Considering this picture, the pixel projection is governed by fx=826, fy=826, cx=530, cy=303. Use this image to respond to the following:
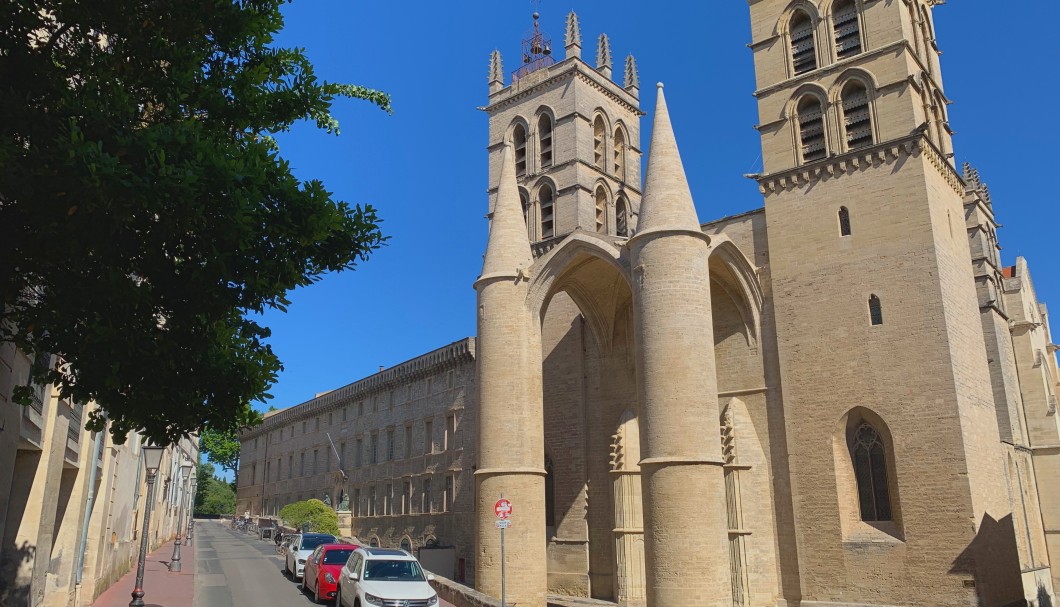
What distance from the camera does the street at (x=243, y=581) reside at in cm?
1855

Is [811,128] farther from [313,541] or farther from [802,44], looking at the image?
[313,541]

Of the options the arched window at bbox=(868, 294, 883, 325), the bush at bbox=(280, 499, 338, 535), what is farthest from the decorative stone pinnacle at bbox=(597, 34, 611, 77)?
the bush at bbox=(280, 499, 338, 535)

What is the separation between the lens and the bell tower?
103ft

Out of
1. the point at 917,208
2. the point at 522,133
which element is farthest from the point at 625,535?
the point at 522,133

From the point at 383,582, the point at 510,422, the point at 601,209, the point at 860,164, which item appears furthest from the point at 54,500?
the point at 601,209

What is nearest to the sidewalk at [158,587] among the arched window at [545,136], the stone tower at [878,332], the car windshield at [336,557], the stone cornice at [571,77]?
the car windshield at [336,557]

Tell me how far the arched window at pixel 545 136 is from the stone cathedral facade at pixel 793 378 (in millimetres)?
7129

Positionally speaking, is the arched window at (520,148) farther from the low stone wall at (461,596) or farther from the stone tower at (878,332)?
the low stone wall at (461,596)

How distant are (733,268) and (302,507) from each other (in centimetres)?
2926

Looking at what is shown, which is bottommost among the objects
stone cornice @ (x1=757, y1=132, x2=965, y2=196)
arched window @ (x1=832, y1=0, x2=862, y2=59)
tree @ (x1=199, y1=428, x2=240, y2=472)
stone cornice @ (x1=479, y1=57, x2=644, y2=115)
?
tree @ (x1=199, y1=428, x2=240, y2=472)

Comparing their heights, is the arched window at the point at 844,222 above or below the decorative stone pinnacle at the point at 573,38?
below

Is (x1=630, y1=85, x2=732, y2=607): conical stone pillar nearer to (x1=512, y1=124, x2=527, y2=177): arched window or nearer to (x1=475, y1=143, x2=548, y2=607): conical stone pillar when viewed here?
(x1=475, y1=143, x2=548, y2=607): conical stone pillar

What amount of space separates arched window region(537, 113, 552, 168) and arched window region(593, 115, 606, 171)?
1.80 m

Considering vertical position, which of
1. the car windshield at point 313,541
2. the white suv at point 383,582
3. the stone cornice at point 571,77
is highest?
the stone cornice at point 571,77
